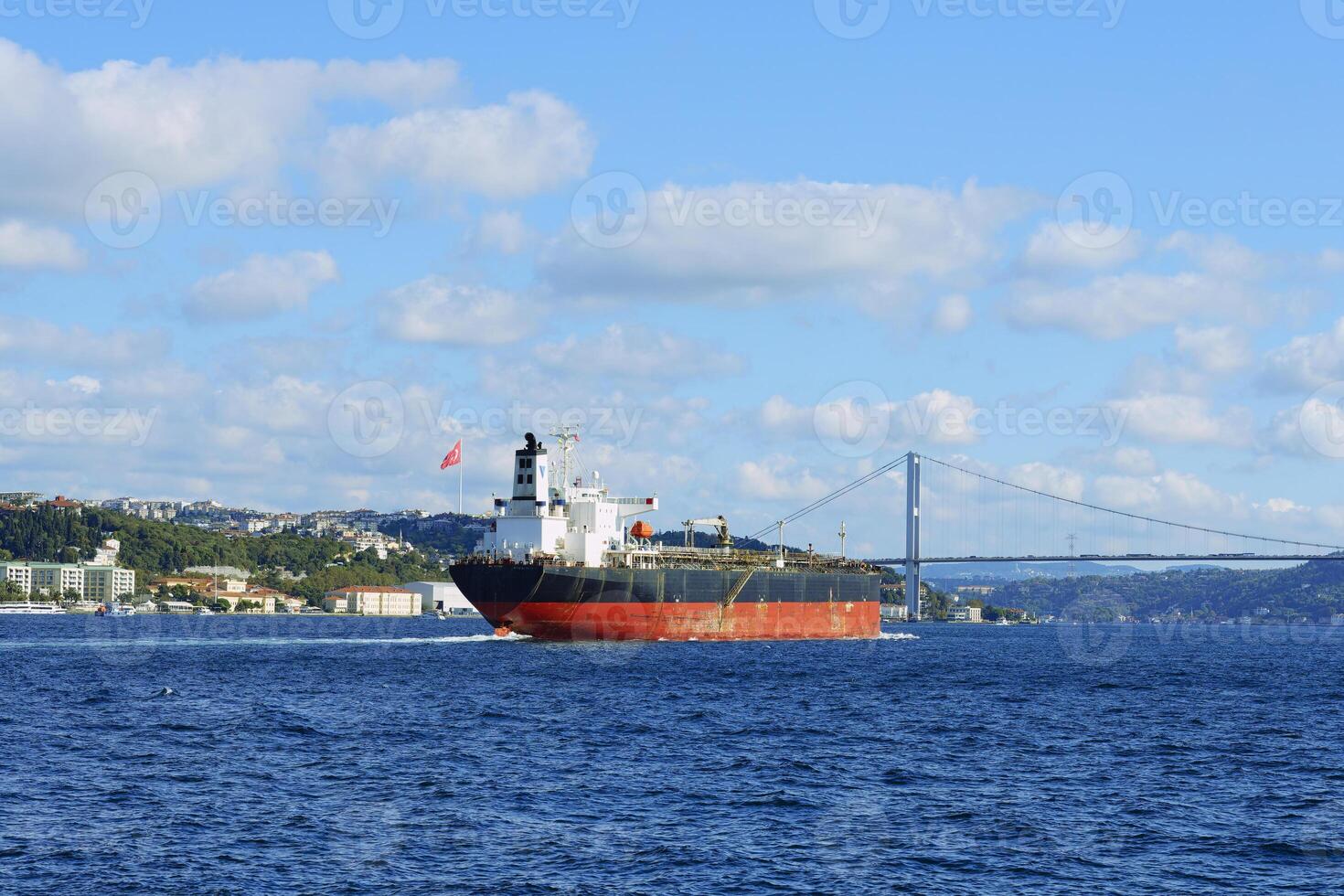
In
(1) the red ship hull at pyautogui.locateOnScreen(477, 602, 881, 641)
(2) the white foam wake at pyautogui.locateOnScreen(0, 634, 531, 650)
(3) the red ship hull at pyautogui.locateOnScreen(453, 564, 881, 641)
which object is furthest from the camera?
(2) the white foam wake at pyautogui.locateOnScreen(0, 634, 531, 650)

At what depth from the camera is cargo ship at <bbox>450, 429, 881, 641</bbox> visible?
7750 cm

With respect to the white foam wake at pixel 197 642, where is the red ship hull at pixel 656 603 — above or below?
above

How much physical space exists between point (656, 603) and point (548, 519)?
318 inches

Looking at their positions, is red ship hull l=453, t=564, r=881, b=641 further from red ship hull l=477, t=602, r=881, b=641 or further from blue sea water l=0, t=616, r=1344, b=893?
blue sea water l=0, t=616, r=1344, b=893

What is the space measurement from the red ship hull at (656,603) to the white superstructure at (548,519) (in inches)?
115

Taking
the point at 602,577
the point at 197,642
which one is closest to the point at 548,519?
the point at 602,577

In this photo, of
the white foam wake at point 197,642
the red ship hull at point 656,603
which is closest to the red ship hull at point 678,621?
the red ship hull at point 656,603

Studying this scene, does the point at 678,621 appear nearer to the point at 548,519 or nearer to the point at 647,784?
the point at 548,519

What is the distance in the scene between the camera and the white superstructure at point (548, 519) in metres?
80.9

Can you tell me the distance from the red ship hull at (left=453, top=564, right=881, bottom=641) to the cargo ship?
7 centimetres

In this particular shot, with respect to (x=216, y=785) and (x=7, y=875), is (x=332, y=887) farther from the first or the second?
(x=216, y=785)

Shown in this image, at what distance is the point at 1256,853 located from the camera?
28.1 meters

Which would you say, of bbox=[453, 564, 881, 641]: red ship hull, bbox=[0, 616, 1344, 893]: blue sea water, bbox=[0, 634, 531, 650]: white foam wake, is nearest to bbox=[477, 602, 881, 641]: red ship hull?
bbox=[453, 564, 881, 641]: red ship hull

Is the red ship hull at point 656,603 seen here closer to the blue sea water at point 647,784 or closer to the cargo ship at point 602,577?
the cargo ship at point 602,577
